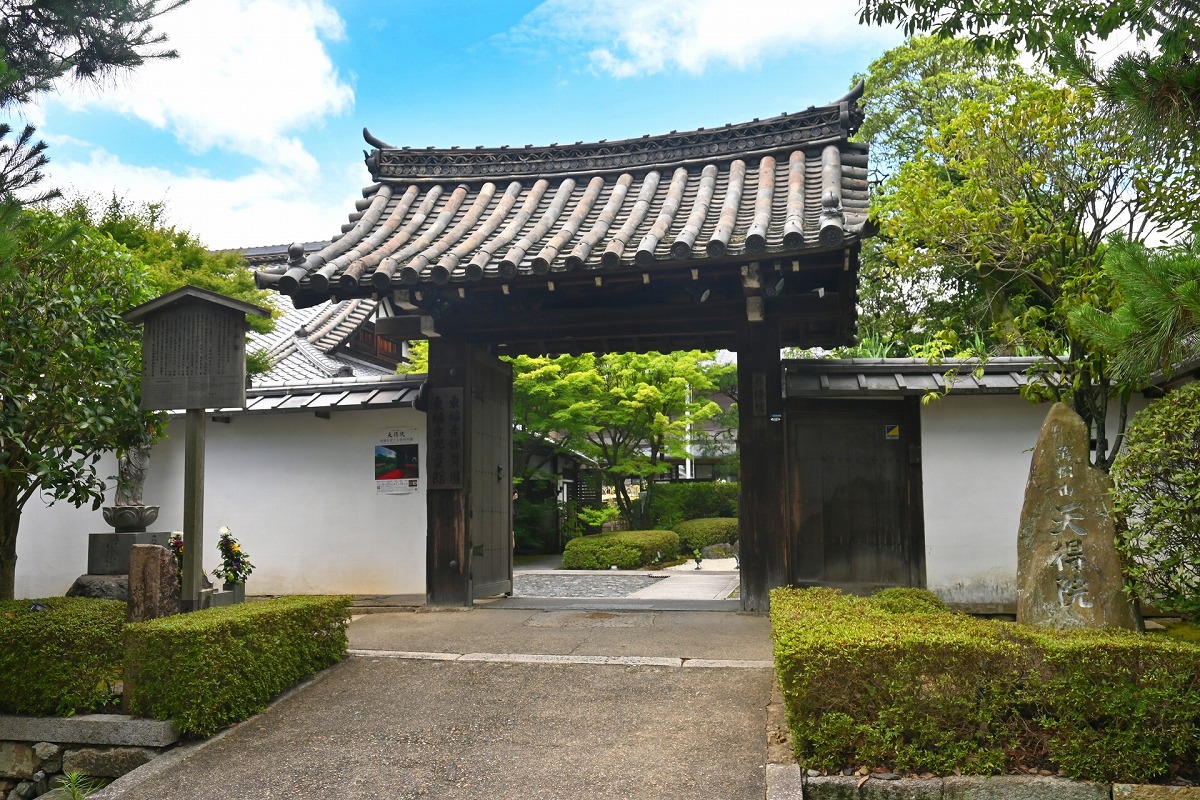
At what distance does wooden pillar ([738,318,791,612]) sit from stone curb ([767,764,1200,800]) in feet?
15.9

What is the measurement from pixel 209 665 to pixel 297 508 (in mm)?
5933

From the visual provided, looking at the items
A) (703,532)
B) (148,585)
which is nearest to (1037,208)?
(148,585)

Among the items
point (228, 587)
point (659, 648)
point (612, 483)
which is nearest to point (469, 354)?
point (228, 587)

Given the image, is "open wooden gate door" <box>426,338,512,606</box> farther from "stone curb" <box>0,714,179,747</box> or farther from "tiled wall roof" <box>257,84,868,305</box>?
"stone curb" <box>0,714,179,747</box>

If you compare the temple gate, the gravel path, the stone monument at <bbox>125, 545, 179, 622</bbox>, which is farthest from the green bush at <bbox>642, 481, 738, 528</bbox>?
the stone monument at <bbox>125, 545, 179, 622</bbox>

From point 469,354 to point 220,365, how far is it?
12.3 feet

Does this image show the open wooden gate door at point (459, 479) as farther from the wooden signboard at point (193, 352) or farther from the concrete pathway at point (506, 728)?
the wooden signboard at point (193, 352)

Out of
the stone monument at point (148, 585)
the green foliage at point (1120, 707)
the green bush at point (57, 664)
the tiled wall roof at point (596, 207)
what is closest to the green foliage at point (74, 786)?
the green bush at point (57, 664)

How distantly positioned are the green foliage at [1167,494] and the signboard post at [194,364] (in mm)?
6157

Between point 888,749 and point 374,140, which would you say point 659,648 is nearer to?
point 888,749

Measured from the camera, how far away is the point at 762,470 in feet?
30.7

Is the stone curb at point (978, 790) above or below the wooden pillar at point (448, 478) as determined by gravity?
below

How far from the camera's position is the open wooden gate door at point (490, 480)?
408 inches

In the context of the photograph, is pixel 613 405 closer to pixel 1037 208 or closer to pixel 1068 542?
pixel 1037 208
